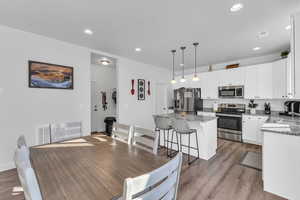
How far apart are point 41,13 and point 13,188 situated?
2.77m

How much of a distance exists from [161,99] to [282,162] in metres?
4.14

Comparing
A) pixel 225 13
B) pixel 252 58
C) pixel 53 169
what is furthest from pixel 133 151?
pixel 252 58

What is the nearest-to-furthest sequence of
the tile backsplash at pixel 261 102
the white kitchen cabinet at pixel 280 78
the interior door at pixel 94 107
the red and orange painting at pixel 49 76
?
the red and orange painting at pixel 49 76 < the white kitchen cabinet at pixel 280 78 < the tile backsplash at pixel 261 102 < the interior door at pixel 94 107

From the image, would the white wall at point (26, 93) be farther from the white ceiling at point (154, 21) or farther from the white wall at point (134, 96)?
the white wall at point (134, 96)

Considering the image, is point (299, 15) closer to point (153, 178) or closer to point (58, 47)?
point (153, 178)

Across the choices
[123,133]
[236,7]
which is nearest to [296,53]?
[236,7]

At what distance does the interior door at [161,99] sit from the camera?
219 inches

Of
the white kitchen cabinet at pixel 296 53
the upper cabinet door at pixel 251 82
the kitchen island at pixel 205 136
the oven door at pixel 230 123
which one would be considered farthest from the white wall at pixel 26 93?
the upper cabinet door at pixel 251 82

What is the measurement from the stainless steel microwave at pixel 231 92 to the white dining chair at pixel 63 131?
14.6ft

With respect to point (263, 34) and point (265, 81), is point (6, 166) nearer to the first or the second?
point (263, 34)

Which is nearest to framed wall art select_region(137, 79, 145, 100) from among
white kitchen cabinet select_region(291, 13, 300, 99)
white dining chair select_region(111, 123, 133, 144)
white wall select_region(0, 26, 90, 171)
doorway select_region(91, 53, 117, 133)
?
doorway select_region(91, 53, 117, 133)

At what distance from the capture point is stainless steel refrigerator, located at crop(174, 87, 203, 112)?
16.1 feet

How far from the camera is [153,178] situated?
25.4 inches

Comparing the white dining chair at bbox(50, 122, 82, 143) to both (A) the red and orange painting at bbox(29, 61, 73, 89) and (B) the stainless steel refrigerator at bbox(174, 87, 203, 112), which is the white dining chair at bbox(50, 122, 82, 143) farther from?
(B) the stainless steel refrigerator at bbox(174, 87, 203, 112)
